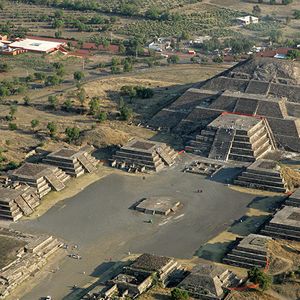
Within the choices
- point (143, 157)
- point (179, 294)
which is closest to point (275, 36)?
point (143, 157)

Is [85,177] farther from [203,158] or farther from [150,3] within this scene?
[150,3]

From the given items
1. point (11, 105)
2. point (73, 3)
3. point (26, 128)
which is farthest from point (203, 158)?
point (73, 3)

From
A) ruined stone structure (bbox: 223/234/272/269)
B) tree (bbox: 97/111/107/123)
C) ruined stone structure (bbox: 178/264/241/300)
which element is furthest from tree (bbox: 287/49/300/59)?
ruined stone structure (bbox: 178/264/241/300)

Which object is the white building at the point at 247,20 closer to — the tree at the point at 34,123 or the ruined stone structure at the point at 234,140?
the ruined stone structure at the point at 234,140

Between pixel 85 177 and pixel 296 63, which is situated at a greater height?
pixel 296 63

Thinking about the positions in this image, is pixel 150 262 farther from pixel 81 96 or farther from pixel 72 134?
pixel 81 96

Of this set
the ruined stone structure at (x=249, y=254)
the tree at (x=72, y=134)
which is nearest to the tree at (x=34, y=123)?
the tree at (x=72, y=134)
